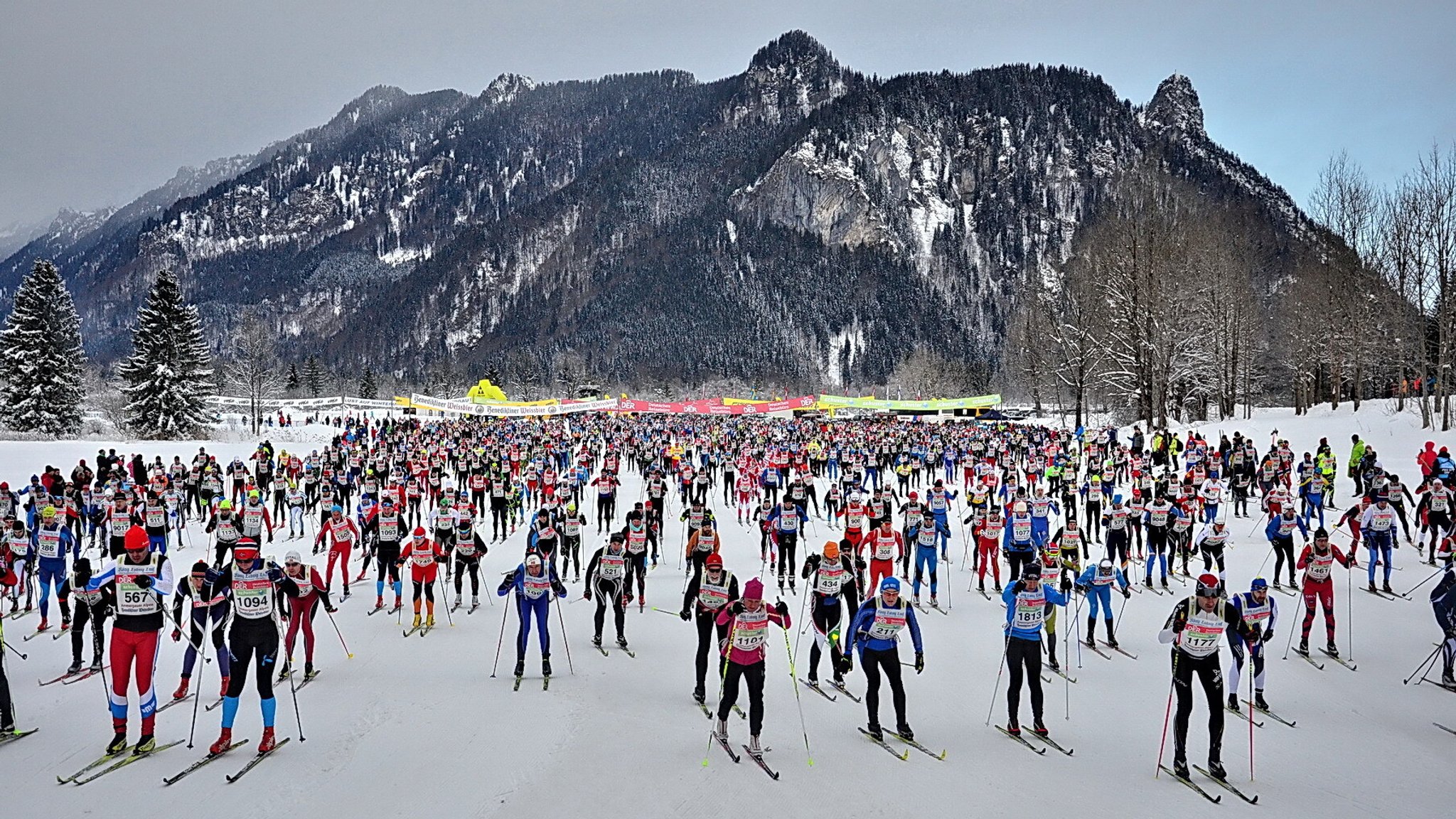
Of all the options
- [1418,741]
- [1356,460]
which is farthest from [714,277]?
[1418,741]

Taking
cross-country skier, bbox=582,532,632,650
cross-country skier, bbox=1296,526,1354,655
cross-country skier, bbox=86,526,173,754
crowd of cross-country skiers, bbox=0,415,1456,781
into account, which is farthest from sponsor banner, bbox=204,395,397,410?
cross-country skier, bbox=1296,526,1354,655

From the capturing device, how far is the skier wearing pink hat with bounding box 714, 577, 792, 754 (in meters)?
Result: 7.01

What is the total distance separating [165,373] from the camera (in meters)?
38.2

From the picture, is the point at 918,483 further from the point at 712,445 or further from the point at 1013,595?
the point at 1013,595

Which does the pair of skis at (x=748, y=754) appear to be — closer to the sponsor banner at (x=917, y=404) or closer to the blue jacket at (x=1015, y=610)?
the blue jacket at (x=1015, y=610)

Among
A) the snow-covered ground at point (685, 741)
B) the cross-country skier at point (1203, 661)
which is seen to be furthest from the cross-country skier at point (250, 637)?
the cross-country skier at point (1203, 661)

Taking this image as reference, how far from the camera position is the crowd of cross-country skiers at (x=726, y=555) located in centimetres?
704

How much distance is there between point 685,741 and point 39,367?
4329cm

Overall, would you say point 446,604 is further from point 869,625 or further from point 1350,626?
point 1350,626

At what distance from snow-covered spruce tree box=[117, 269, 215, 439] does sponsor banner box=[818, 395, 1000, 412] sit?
52457mm

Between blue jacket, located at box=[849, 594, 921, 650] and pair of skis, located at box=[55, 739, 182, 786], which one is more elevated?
blue jacket, located at box=[849, 594, 921, 650]

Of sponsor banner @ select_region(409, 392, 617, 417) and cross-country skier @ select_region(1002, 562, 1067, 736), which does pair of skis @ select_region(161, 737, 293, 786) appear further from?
sponsor banner @ select_region(409, 392, 617, 417)

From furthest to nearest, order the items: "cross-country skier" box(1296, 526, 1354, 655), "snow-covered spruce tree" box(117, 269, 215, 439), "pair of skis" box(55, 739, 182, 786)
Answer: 1. "snow-covered spruce tree" box(117, 269, 215, 439)
2. "cross-country skier" box(1296, 526, 1354, 655)
3. "pair of skis" box(55, 739, 182, 786)

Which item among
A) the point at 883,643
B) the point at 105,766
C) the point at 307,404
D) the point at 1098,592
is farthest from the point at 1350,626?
the point at 307,404
